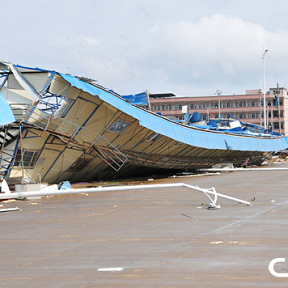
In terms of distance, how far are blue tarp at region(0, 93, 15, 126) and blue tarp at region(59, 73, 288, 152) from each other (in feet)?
10.4

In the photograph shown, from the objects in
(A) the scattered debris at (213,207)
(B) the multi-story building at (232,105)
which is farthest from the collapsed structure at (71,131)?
(B) the multi-story building at (232,105)

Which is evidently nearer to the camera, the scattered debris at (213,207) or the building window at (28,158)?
the scattered debris at (213,207)

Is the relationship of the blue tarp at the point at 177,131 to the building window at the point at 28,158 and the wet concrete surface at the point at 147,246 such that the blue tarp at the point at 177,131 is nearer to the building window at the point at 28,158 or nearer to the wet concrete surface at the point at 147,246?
the building window at the point at 28,158

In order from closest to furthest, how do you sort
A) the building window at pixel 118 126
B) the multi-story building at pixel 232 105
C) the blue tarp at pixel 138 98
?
the building window at pixel 118 126, the blue tarp at pixel 138 98, the multi-story building at pixel 232 105

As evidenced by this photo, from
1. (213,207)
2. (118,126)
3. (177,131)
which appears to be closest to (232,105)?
(177,131)

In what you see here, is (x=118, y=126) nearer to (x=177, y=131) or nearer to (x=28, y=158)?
(x=28, y=158)

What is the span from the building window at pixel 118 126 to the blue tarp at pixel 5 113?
23.5ft

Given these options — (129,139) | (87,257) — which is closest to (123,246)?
(87,257)

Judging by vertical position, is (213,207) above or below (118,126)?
below

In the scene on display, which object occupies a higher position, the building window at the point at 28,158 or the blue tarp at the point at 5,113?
the blue tarp at the point at 5,113

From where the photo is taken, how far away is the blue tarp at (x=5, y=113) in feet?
64.9

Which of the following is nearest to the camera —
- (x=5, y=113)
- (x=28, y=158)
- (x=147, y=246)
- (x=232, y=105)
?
(x=147, y=246)

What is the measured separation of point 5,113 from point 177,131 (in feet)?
47.9

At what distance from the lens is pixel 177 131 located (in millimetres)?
32250
